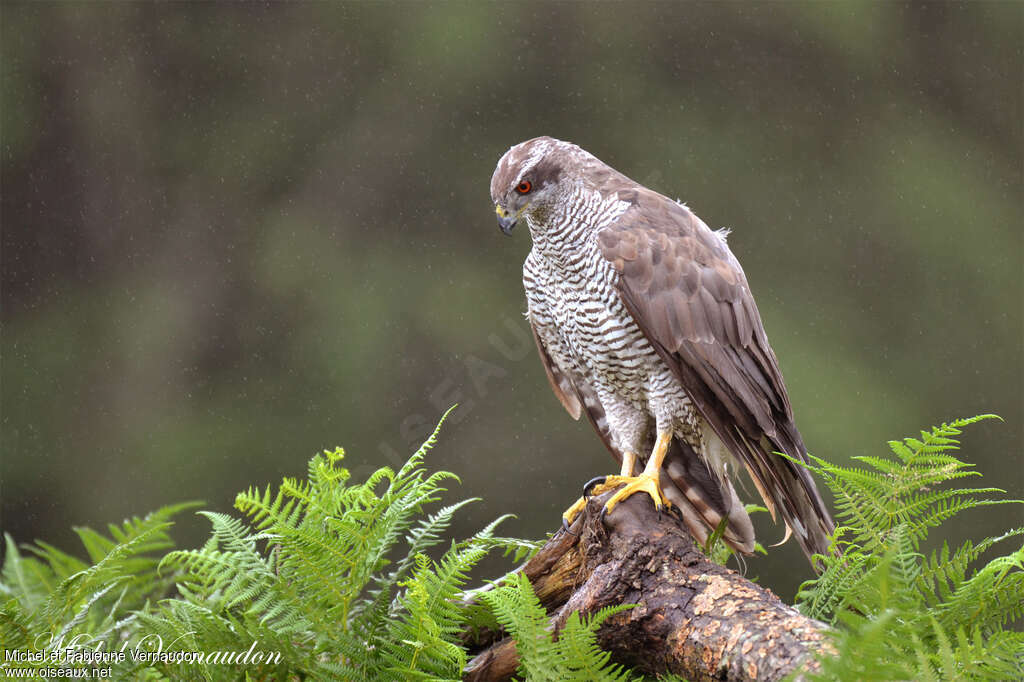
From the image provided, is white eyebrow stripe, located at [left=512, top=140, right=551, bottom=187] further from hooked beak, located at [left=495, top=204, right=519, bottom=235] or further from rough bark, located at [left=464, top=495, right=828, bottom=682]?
rough bark, located at [left=464, top=495, right=828, bottom=682]

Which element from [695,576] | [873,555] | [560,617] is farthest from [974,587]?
[560,617]

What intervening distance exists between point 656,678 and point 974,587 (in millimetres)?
511

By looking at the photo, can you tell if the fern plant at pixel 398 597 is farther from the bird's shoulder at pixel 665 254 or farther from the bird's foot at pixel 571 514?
the bird's shoulder at pixel 665 254

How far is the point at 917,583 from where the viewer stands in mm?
1394

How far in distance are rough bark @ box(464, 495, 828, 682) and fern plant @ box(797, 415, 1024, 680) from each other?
12 cm

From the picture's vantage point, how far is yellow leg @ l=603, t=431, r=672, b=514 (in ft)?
5.52

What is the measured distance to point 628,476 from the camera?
196 centimetres

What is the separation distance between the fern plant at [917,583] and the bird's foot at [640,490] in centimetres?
30

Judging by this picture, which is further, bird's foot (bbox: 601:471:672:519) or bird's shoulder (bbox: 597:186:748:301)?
bird's shoulder (bbox: 597:186:748:301)

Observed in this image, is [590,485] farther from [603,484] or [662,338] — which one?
[662,338]

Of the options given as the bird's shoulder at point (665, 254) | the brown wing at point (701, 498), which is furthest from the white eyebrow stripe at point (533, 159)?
the brown wing at point (701, 498)

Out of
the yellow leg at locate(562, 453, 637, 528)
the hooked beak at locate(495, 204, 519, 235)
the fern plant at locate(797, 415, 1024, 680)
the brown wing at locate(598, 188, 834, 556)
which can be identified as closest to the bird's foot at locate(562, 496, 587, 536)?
the yellow leg at locate(562, 453, 637, 528)

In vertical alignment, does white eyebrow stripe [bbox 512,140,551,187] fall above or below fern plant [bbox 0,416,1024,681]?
above

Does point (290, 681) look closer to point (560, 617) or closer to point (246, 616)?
point (246, 616)
